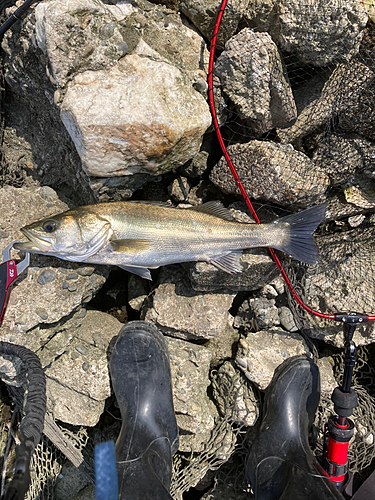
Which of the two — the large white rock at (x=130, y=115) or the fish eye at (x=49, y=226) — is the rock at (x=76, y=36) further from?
the fish eye at (x=49, y=226)

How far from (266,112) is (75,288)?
2468 millimetres

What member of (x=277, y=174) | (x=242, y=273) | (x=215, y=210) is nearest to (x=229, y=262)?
(x=242, y=273)

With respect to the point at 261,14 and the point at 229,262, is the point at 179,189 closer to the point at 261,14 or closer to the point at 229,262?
the point at 229,262

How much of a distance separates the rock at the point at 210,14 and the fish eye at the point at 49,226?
88.4 inches

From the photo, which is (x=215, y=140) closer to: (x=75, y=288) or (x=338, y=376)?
(x=75, y=288)

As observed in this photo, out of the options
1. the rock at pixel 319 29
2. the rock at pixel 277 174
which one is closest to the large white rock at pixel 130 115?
the rock at pixel 277 174

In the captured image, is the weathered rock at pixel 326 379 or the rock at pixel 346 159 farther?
the weathered rock at pixel 326 379

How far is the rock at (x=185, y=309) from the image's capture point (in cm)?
332

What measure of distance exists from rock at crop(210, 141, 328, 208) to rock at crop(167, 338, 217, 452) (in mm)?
1792

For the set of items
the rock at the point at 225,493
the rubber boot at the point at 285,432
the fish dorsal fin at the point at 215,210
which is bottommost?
the rock at the point at 225,493

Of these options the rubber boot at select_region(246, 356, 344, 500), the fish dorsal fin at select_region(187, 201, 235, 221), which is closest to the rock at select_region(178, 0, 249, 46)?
the fish dorsal fin at select_region(187, 201, 235, 221)

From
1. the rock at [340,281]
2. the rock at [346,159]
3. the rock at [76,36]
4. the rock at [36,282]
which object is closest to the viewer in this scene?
the rock at [76,36]

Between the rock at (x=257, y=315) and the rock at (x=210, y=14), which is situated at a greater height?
the rock at (x=210, y=14)

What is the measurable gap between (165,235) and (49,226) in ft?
3.25
